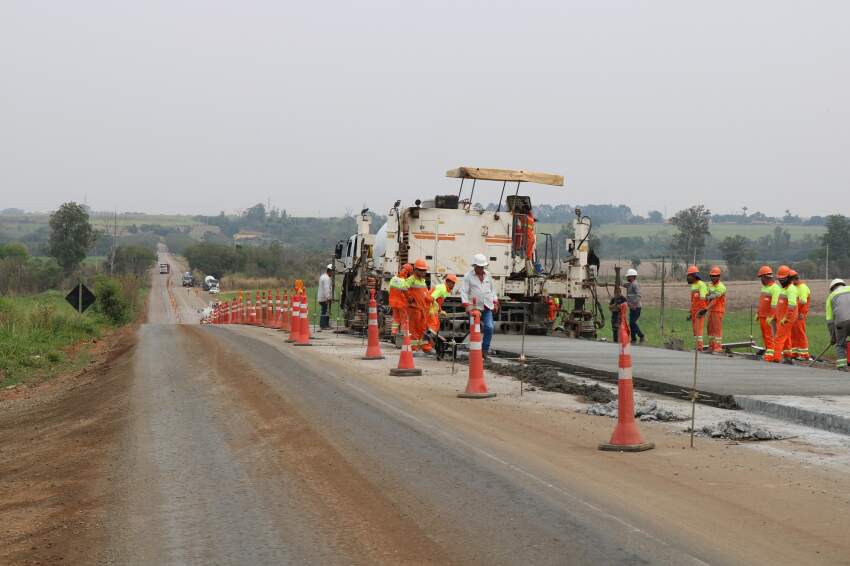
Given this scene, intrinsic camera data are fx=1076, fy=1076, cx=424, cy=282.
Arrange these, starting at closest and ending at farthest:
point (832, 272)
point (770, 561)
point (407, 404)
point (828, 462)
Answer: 1. point (770, 561)
2. point (828, 462)
3. point (407, 404)
4. point (832, 272)

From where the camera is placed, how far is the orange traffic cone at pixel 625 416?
32.2ft

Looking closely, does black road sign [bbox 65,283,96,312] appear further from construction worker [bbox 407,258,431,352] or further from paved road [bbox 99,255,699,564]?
paved road [bbox 99,255,699,564]

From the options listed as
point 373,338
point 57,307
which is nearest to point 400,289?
point 373,338

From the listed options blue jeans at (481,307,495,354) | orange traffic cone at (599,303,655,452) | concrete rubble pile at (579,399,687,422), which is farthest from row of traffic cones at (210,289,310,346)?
orange traffic cone at (599,303,655,452)

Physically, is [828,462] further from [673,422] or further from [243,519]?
[243,519]

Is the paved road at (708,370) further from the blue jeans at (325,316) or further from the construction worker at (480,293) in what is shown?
the blue jeans at (325,316)

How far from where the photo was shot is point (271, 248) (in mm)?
132125

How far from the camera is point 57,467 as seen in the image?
9.23 m

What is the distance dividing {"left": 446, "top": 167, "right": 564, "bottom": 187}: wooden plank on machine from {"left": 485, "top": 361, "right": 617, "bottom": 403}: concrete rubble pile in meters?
9.23

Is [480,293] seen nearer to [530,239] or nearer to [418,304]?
[418,304]

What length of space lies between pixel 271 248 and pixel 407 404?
396ft

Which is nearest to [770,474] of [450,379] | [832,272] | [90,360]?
[450,379]

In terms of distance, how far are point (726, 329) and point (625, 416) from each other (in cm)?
2892

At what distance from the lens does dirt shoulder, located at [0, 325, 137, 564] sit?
6566mm
